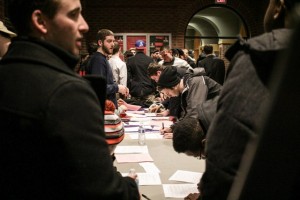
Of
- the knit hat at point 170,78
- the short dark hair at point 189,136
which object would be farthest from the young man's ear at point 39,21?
the knit hat at point 170,78

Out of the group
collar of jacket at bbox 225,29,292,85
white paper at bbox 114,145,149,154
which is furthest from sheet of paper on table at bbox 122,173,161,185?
collar of jacket at bbox 225,29,292,85

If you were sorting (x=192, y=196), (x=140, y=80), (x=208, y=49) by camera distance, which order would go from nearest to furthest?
(x=192, y=196) < (x=140, y=80) < (x=208, y=49)

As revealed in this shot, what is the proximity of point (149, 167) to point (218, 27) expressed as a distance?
1059 centimetres

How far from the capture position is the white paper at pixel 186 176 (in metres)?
2.13

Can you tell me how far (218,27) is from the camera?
40.0 feet

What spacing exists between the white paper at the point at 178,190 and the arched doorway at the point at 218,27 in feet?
28.5

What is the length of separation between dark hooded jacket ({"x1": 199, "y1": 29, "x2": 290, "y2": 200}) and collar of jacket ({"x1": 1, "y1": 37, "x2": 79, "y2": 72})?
17.9 inches

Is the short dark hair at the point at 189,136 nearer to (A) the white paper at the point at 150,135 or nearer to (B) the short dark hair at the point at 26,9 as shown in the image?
(B) the short dark hair at the point at 26,9

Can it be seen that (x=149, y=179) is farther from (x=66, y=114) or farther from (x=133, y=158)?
(x=66, y=114)

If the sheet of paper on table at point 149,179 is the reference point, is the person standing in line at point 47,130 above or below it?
above

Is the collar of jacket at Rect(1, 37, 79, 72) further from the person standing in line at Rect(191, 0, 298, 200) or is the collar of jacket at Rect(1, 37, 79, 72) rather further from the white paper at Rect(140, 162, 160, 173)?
the white paper at Rect(140, 162, 160, 173)

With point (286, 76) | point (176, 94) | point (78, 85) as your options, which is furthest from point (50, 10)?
point (176, 94)

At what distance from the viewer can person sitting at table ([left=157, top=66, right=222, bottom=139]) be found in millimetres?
3195

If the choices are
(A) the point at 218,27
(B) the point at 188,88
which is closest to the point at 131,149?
(B) the point at 188,88
